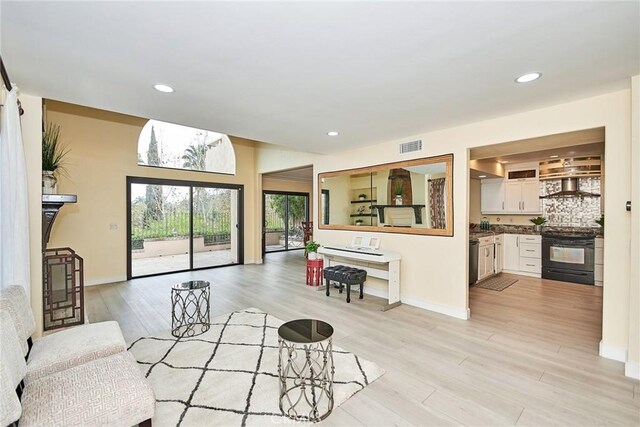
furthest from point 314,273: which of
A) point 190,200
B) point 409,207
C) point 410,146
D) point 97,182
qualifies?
point 97,182

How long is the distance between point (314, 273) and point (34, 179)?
13.1 ft

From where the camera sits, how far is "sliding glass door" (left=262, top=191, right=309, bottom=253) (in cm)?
941

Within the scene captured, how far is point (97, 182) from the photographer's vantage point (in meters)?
5.25

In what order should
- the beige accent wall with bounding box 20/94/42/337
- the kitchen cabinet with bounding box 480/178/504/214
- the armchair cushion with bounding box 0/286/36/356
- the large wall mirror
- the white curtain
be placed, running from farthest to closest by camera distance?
the kitchen cabinet with bounding box 480/178/504/214
the large wall mirror
the beige accent wall with bounding box 20/94/42/337
the white curtain
the armchair cushion with bounding box 0/286/36/356

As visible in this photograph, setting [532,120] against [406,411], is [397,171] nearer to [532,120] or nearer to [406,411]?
[532,120]

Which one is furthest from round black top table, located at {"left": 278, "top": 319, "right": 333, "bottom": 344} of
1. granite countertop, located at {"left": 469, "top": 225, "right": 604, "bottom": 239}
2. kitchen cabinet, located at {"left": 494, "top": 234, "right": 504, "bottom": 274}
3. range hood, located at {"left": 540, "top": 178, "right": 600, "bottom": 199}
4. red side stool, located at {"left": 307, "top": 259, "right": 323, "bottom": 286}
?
range hood, located at {"left": 540, "top": 178, "right": 600, "bottom": 199}

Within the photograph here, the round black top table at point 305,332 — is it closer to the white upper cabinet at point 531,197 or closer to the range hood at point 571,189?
the white upper cabinet at point 531,197

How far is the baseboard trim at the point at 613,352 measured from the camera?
263cm

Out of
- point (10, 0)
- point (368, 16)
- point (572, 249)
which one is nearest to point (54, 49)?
point (10, 0)

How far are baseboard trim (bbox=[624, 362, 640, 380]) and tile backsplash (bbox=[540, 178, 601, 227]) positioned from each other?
15.0 feet

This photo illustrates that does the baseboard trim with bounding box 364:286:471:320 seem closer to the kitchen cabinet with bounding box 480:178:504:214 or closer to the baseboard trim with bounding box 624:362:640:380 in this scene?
the baseboard trim with bounding box 624:362:640:380

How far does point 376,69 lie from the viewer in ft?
7.29

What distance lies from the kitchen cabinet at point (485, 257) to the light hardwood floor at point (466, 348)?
0.58m

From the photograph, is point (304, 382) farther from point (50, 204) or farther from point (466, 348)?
point (50, 204)
